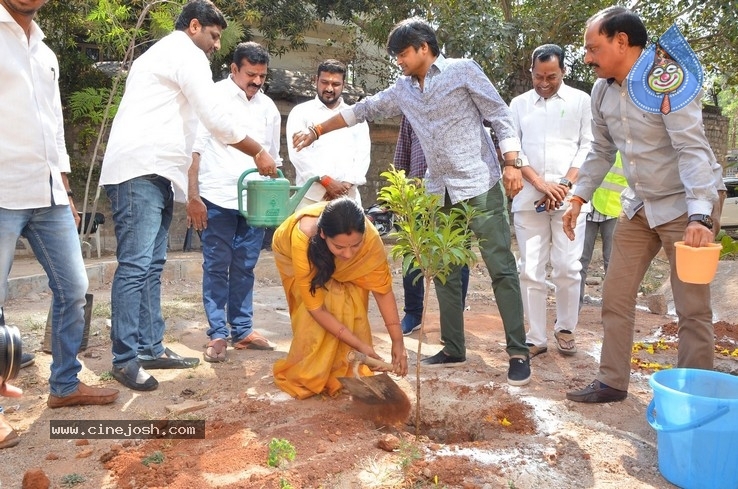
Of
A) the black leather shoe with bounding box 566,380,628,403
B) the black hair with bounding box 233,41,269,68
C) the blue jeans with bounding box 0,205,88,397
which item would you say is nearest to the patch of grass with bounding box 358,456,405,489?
the black leather shoe with bounding box 566,380,628,403

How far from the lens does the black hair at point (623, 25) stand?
298 centimetres

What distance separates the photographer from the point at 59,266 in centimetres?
294

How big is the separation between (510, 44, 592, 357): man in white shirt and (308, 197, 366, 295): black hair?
4.89 ft

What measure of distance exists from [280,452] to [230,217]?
1.89 meters

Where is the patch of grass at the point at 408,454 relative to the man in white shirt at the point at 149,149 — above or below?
below

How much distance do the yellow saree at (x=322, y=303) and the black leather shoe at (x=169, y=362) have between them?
25.1 inches

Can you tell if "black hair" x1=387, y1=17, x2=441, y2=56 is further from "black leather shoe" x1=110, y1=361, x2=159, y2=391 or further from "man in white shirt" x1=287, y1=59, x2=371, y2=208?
"black leather shoe" x1=110, y1=361, x2=159, y2=391

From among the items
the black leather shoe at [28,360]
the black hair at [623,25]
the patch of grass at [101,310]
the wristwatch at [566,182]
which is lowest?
the patch of grass at [101,310]

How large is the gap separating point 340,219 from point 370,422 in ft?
3.20

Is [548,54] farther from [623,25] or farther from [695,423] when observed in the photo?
[695,423]

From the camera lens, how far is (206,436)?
9.52 feet

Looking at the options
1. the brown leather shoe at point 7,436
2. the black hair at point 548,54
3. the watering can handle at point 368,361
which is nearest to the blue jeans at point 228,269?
the watering can handle at point 368,361

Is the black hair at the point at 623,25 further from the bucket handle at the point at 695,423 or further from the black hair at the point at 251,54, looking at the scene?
the black hair at the point at 251,54

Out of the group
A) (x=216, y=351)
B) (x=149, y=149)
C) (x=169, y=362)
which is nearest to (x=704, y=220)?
(x=149, y=149)
